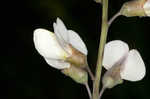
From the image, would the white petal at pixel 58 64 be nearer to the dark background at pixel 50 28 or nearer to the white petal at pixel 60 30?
the white petal at pixel 60 30

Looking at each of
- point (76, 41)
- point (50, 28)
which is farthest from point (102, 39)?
point (50, 28)

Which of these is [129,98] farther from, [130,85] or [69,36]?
[69,36]

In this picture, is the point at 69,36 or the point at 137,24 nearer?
the point at 69,36

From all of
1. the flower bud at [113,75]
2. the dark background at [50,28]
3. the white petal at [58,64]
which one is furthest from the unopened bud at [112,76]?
the dark background at [50,28]

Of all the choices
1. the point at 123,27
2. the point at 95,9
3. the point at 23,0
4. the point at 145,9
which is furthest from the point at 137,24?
the point at 145,9

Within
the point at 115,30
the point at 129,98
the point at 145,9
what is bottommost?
the point at 129,98

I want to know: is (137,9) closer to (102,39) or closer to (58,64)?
(102,39)
